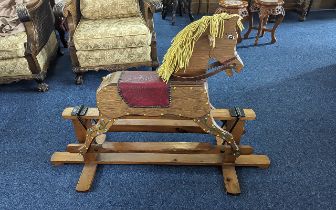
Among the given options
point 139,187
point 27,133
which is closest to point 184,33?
point 139,187

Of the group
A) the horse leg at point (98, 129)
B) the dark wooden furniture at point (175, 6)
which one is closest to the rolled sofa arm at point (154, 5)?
the horse leg at point (98, 129)

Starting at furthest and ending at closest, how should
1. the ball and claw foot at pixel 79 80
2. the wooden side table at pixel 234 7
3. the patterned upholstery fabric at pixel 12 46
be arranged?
the wooden side table at pixel 234 7 < the ball and claw foot at pixel 79 80 < the patterned upholstery fabric at pixel 12 46

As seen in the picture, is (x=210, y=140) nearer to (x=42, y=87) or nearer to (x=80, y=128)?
(x=80, y=128)

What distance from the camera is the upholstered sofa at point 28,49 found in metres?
2.37

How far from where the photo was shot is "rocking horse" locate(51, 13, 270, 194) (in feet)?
4.65

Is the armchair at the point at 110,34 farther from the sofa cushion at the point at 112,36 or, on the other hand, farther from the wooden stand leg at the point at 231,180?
the wooden stand leg at the point at 231,180

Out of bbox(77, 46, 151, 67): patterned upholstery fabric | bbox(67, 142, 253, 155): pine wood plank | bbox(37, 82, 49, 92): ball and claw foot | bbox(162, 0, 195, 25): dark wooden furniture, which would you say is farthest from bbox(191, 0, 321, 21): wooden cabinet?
bbox(67, 142, 253, 155): pine wood plank

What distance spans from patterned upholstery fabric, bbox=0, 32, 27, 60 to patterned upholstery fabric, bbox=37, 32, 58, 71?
0.62 ft

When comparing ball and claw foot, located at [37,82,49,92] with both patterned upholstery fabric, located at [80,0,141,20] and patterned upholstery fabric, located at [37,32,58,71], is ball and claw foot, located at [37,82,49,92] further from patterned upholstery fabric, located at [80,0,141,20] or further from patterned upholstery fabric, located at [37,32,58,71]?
patterned upholstery fabric, located at [80,0,141,20]

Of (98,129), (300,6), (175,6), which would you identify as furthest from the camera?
(300,6)

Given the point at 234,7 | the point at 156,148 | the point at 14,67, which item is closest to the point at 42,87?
the point at 14,67

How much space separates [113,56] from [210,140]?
47.9 inches

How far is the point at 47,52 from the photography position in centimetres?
281

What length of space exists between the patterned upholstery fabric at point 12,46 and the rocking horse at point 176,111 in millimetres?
1020
